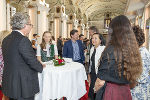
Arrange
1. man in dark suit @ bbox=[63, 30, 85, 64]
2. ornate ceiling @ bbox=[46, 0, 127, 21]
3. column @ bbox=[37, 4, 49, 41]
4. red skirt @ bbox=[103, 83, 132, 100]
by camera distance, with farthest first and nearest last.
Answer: ornate ceiling @ bbox=[46, 0, 127, 21] → column @ bbox=[37, 4, 49, 41] → man in dark suit @ bbox=[63, 30, 85, 64] → red skirt @ bbox=[103, 83, 132, 100]

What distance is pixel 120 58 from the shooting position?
1519 millimetres

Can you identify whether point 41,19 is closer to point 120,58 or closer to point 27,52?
point 27,52

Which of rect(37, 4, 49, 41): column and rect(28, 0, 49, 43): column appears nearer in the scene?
rect(28, 0, 49, 43): column

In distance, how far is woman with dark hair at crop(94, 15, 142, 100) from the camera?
1536 mm

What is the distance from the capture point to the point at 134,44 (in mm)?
1579

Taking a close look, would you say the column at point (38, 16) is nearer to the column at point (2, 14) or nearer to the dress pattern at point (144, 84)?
the column at point (2, 14)

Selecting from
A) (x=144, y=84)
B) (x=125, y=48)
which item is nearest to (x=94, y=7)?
(x=144, y=84)

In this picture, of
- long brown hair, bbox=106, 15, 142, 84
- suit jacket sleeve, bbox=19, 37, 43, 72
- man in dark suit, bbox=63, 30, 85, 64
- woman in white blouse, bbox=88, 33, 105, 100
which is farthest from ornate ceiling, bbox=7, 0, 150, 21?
long brown hair, bbox=106, 15, 142, 84

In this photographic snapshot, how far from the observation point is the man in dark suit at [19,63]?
6.71 feet

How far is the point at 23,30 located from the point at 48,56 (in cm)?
163

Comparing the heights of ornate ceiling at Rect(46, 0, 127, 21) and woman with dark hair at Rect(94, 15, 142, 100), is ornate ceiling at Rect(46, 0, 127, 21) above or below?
above

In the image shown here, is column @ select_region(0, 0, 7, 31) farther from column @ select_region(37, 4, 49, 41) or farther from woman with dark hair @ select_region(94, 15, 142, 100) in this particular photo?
woman with dark hair @ select_region(94, 15, 142, 100)

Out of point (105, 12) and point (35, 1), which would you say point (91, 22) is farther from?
point (35, 1)

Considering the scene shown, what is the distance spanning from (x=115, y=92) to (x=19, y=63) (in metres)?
1.25
